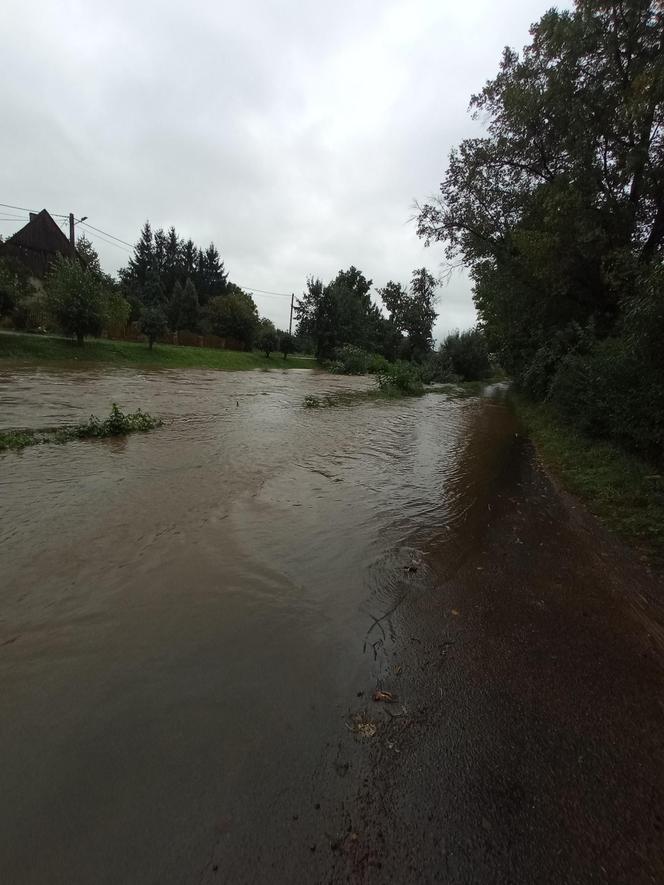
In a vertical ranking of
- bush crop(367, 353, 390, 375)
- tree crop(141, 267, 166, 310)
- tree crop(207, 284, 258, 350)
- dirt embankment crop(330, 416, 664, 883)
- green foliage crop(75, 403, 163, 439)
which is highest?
tree crop(141, 267, 166, 310)

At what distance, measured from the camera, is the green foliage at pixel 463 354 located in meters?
41.5

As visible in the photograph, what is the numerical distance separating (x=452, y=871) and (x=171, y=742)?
1398mm

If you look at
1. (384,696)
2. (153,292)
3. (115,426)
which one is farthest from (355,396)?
(153,292)

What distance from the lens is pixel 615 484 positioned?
6.34 m

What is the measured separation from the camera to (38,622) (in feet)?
9.23

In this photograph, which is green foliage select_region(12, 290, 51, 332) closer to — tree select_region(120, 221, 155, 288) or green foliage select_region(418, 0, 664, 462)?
green foliage select_region(418, 0, 664, 462)

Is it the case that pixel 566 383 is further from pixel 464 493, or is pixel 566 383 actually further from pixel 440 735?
pixel 440 735

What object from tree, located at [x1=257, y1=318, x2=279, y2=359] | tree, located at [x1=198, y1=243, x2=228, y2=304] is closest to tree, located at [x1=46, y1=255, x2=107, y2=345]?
tree, located at [x1=257, y1=318, x2=279, y2=359]

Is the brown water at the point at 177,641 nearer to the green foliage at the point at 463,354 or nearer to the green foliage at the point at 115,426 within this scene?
the green foliage at the point at 115,426

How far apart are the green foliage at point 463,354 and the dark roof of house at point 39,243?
118ft

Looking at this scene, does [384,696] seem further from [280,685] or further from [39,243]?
[39,243]

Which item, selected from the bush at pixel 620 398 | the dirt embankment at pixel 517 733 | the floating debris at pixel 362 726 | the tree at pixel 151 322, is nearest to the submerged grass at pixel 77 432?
the dirt embankment at pixel 517 733

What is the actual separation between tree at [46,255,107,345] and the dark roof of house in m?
13.6

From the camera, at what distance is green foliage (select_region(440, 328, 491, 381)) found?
41.5 metres
